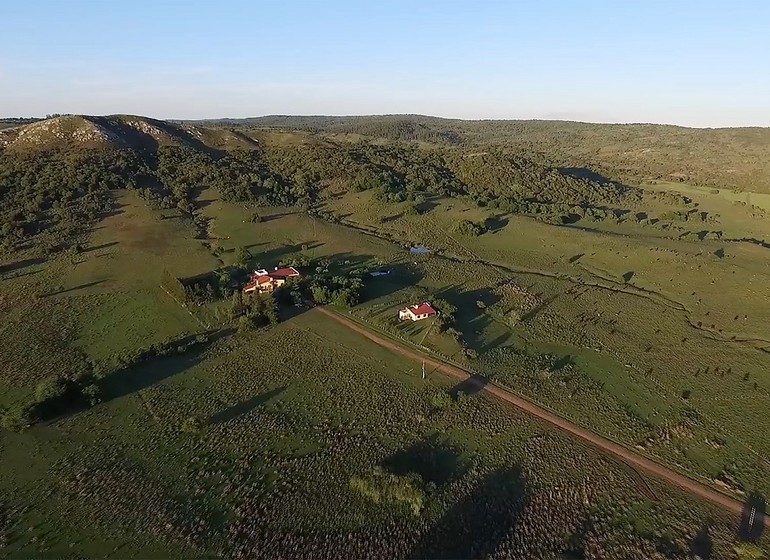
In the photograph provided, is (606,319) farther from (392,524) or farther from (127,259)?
(127,259)

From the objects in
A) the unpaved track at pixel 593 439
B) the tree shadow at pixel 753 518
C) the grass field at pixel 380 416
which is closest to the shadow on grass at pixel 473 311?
the grass field at pixel 380 416

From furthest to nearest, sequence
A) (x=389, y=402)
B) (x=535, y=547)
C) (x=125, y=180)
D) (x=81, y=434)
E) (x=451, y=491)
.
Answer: (x=125, y=180)
(x=389, y=402)
(x=81, y=434)
(x=451, y=491)
(x=535, y=547)

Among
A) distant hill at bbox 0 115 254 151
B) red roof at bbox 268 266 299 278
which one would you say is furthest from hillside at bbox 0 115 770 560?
distant hill at bbox 0 115 254 151

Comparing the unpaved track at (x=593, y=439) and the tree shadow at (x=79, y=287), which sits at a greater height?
the tree shadow at (x=79, y=287)

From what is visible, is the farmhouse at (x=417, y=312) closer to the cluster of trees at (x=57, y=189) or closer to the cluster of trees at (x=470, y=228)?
the cluster of trees at (x=470, y=228)

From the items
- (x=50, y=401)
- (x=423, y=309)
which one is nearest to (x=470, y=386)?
(x=423, y=309)

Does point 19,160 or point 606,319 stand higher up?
point 19,160

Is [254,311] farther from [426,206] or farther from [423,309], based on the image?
[426,206]

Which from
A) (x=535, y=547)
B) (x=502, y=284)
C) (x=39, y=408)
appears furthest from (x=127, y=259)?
(x=535, y=547)
